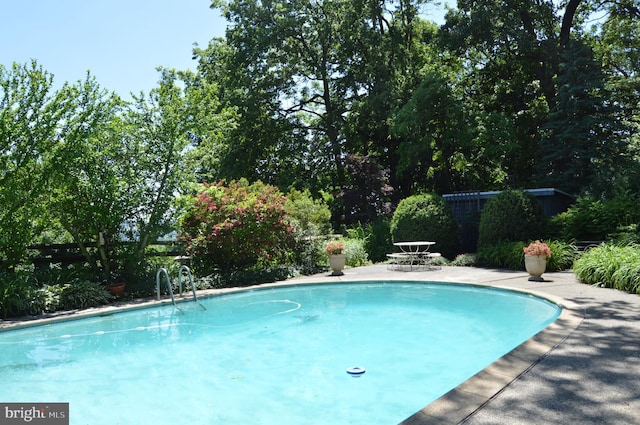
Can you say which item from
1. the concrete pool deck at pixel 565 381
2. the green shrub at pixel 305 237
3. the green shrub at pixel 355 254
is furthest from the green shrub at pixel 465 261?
the concrete pool deck at pixel 565 381

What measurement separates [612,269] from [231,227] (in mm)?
7846

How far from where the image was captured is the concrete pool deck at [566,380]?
3229mm

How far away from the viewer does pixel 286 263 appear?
13391 mm

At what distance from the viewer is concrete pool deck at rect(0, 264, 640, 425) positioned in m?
3.23

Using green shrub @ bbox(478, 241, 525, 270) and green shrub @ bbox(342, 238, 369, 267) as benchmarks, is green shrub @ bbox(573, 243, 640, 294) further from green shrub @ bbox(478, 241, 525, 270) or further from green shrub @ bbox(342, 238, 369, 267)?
green shrub @ bbox(342, 238, 369, 267)

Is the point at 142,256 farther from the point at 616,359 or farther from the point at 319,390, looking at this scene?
the point at 616,359

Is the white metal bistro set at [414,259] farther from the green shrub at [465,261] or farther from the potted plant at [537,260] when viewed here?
Result: the potted plant at [537,260]

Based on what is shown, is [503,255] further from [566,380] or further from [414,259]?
[566,380]

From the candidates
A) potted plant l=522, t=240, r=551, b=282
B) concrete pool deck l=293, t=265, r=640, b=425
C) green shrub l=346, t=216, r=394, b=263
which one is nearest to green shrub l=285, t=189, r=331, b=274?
green shrub l=346, t=216, r=394, b=263

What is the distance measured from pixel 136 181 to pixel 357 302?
552 centimetres

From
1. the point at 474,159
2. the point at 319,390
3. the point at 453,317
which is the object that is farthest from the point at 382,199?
the point at 319,390
